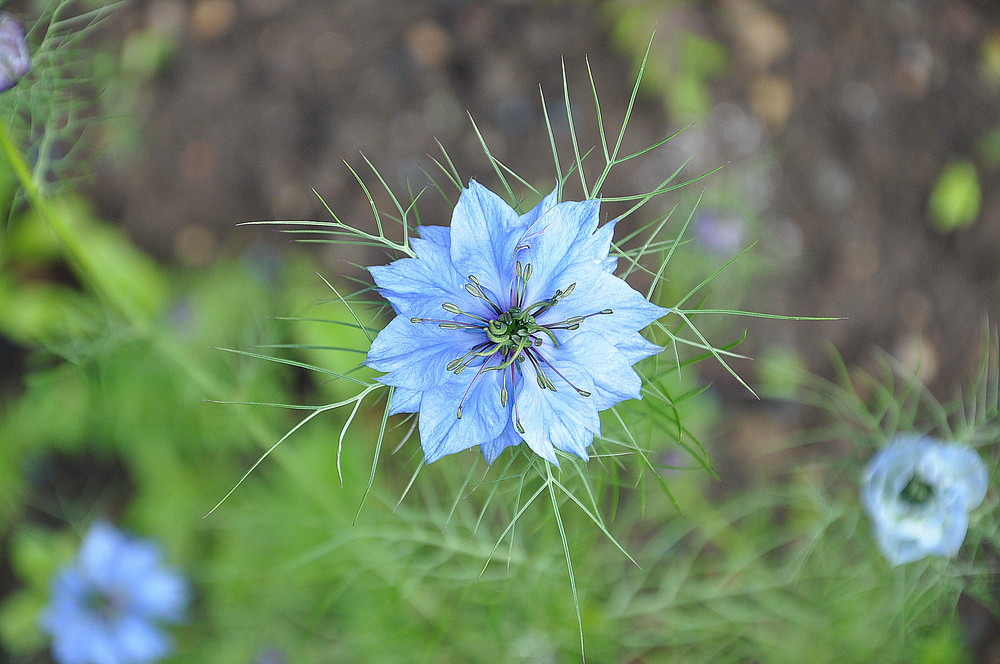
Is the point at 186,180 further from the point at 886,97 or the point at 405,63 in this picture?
the point at 886,97

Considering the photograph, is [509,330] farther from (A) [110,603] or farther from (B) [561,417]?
(A) [110,603]

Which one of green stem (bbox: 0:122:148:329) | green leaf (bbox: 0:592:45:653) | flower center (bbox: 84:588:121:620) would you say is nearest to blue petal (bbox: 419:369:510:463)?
green stem (bbox: 0:122:148:329)

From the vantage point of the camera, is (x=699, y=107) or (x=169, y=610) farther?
(x=699, y=107)

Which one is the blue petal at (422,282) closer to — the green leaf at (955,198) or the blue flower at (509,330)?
the blue flower at (509,330)

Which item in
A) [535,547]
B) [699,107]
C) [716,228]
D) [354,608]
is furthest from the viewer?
[699,107]

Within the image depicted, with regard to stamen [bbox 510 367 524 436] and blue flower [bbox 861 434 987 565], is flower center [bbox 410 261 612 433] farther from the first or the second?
blue flower [bbox 861 434 987 565]

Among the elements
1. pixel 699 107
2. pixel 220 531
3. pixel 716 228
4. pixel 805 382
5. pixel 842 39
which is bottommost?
pixel 220 531

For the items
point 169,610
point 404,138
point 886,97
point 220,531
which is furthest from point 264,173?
point 886,97
